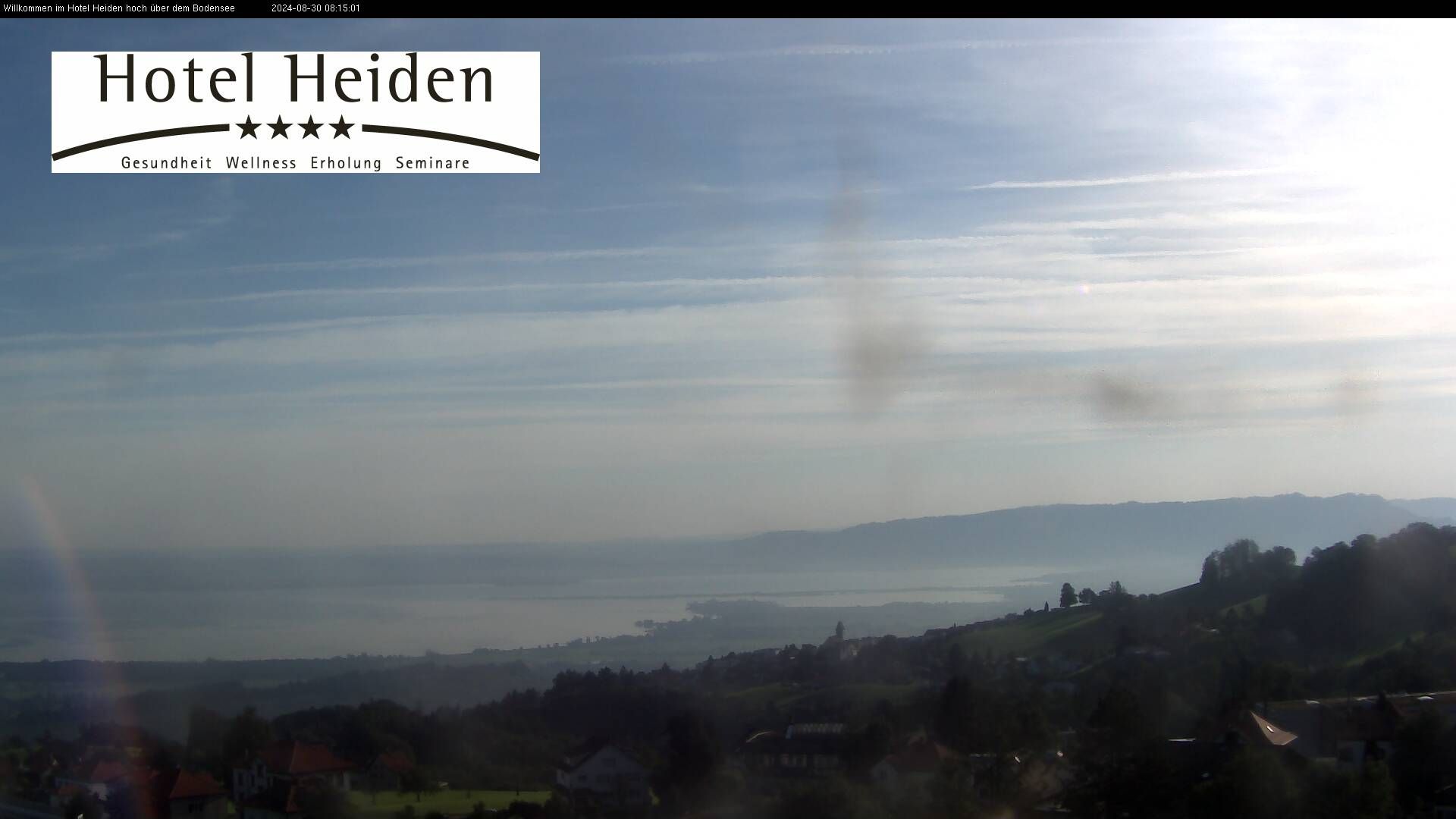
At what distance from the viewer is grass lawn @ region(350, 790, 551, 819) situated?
5531mm

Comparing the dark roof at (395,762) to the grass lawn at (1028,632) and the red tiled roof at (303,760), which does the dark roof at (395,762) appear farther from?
the grass lawn at (1028,632)

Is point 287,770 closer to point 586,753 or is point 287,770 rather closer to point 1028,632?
point 586,753

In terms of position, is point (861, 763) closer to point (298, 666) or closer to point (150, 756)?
point (298, 666)

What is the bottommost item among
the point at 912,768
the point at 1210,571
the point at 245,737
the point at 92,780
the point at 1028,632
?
the point at 912,768

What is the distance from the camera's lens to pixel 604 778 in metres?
5.98

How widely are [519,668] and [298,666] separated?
4.07 ft

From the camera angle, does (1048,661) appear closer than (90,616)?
No

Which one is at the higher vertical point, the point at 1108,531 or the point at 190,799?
the point at 1108,531

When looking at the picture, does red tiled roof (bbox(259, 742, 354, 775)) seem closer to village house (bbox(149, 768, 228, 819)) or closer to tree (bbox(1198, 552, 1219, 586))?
village house (bbox(149, 768, 228, 819))

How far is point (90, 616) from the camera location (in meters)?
6.91

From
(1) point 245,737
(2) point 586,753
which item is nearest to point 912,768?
(2) point 586,753

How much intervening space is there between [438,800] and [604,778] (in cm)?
84

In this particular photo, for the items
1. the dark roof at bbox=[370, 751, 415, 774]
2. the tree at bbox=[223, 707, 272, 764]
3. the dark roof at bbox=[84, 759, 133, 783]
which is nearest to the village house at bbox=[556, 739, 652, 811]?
the dark roof at bbox=[370, 751, 415, 774]
